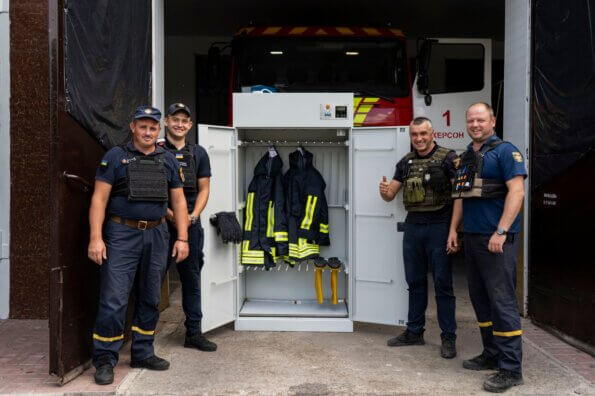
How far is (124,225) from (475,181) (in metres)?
2.53

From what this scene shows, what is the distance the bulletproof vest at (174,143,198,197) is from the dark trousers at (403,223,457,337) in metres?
1.86

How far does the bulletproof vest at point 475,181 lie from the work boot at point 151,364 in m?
2.55

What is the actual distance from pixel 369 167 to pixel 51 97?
2.74m

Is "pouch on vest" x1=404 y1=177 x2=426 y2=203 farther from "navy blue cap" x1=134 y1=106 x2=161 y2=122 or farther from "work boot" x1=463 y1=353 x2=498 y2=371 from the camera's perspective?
"navy blue cap" x1=134 y1=106 x2=161 y2=122

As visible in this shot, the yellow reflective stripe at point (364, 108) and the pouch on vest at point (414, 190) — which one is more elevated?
the yellow reflective stripe at point (364, 108)

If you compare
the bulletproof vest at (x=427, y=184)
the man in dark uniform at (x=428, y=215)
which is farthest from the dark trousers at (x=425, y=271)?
the bulletproof vest at (x=427, y=184)

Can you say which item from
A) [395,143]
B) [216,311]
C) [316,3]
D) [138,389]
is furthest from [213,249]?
[316,3]

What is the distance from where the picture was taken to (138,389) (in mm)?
4082

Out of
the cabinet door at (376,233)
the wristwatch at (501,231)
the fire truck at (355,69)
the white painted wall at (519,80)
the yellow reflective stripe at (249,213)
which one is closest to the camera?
the wristwatch at (501,231)

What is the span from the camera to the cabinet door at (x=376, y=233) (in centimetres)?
526

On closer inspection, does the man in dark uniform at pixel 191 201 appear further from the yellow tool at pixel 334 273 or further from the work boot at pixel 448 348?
the work boot at pixel 448 348

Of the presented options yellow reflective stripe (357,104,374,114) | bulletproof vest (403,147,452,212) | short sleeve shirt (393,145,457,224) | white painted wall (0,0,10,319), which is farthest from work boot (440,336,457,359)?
white painted wall (0,0,10,319)

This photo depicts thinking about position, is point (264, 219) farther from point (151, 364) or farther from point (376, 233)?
point (151, 364)

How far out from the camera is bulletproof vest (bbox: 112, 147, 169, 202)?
13.5 ft
